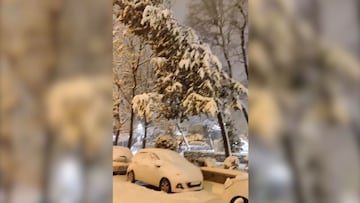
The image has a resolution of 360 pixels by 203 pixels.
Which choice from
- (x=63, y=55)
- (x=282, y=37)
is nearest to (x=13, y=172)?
(x=63, y=55)

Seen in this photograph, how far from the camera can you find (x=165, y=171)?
1382 mm

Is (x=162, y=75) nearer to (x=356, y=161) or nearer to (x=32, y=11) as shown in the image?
(x=32, y=11)

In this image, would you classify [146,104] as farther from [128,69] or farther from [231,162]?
[231,162]

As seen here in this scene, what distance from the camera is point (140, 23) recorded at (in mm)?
1395

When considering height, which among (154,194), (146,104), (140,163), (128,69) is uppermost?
(128,69)

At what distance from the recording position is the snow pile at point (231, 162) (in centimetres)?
123

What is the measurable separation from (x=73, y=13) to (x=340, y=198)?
75cm

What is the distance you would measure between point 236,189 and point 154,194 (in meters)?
0.31

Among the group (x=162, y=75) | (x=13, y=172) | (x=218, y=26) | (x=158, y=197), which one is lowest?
(x=158, y=197)

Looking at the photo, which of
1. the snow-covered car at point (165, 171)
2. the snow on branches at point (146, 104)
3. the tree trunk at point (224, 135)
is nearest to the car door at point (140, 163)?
the snow-covered car at point (165, 171)

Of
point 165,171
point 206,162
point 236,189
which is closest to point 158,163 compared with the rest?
point 165,171

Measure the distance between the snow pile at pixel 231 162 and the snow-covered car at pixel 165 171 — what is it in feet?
0.34

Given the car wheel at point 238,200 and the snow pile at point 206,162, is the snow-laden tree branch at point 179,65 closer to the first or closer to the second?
the snow pile at point 206,162

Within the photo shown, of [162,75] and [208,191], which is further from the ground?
[162,75]
